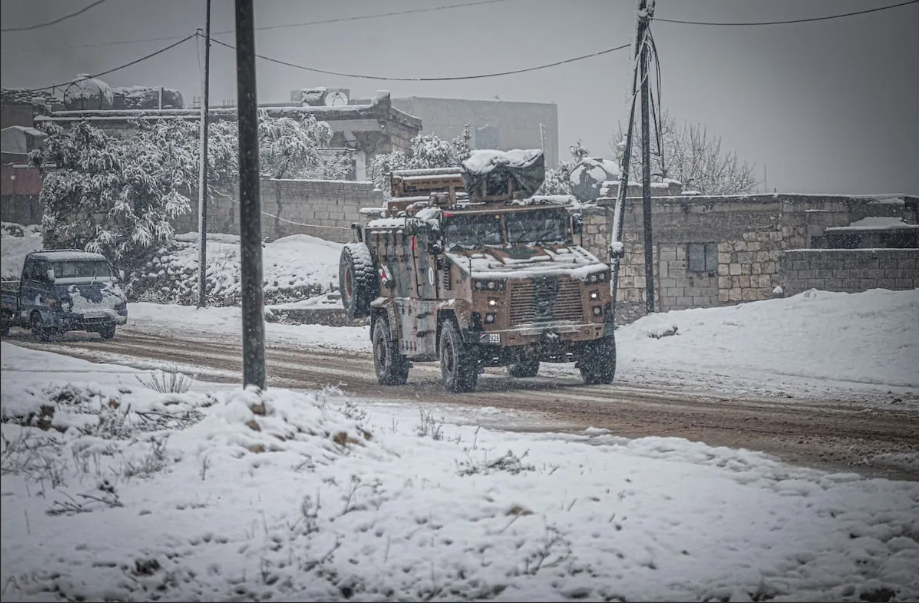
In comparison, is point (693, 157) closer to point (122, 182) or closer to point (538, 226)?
point (122, 182)

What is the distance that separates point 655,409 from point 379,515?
20.1 feet

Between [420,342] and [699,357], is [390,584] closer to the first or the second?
[420,342]

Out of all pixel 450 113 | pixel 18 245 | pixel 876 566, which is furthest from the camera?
pixel 450 113

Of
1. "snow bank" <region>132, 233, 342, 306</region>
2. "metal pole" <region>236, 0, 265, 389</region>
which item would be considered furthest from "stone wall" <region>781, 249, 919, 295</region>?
"metal pole" <region>236, 0, 265, 389</region>

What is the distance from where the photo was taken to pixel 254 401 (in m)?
8.49

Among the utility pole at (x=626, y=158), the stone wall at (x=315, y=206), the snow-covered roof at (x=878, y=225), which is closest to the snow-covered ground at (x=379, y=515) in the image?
the utility pole at (x=626, y=158)

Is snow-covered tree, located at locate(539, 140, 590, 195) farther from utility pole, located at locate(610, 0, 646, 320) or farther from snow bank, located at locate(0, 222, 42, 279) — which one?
snow bank, located at locate(0, 222, 42, 279)

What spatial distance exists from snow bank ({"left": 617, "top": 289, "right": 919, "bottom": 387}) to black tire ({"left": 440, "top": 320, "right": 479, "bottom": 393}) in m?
4.31

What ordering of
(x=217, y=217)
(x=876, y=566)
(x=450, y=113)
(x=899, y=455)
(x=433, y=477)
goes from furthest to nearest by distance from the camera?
(x=450, y=113) → (x=217, y=217) → (x=899, y=455) → (x=433, y=477) → (x=876, y=566)

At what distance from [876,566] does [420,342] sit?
923cm

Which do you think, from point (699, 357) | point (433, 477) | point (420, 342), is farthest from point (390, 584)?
point (699, 357)

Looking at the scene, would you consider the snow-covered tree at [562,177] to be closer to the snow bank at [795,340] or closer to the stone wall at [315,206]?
the stone wall at [315,206]

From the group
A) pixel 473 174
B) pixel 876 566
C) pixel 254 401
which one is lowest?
pixel 876 566

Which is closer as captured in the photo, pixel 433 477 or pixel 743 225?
pixel 433 477
